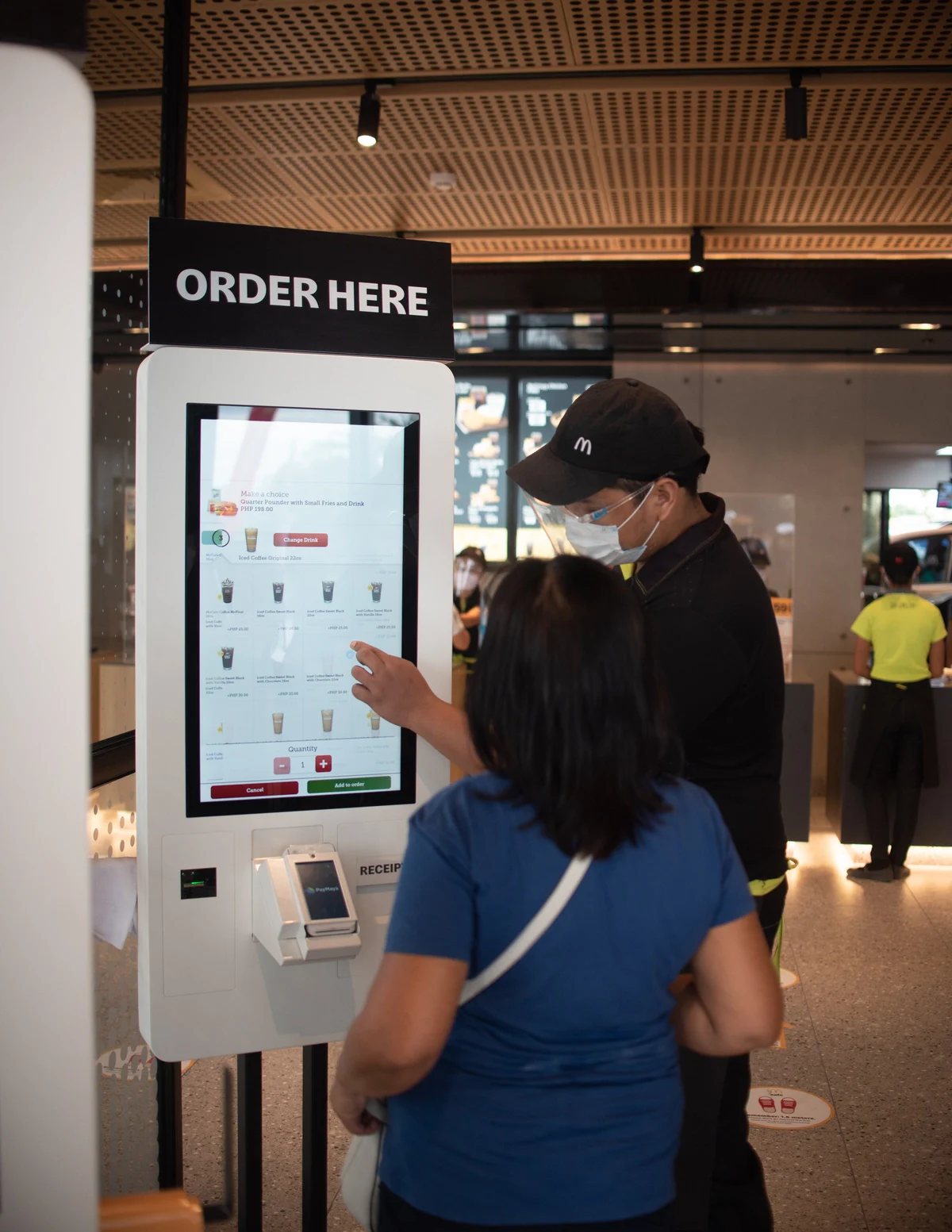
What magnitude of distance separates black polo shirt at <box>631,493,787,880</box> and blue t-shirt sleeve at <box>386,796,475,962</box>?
61 centimetres

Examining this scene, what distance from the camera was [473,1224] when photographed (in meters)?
1.10

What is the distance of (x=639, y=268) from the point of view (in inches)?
233

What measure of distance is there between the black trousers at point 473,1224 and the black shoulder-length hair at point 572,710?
0.40m

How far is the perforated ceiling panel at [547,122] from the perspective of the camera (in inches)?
133

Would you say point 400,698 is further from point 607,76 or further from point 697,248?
point 697,248

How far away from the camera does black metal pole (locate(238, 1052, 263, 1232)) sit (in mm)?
1795

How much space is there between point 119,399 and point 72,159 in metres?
2.03

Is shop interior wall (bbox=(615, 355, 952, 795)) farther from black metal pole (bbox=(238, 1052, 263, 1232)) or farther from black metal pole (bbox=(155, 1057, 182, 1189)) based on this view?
black metal pole (bbox=(238, 1052, 263, 1232))

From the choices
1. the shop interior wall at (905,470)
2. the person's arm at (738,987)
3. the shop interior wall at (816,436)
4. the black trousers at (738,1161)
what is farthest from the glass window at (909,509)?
the person's arm at (738,987)

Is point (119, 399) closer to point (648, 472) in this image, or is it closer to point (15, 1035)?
point (648, 472)

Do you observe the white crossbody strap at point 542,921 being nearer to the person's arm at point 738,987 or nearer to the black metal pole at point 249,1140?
the person's arm at point 738,987

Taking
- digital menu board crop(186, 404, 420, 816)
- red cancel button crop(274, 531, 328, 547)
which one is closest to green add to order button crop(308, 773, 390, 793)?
digital menu board crop(186, 404, 420, 816)

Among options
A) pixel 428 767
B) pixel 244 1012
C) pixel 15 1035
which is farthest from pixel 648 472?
pixel 15 1035

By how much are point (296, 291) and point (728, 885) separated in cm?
114
